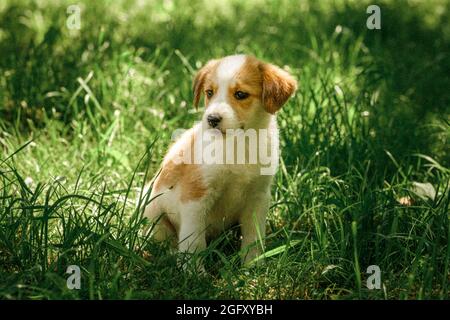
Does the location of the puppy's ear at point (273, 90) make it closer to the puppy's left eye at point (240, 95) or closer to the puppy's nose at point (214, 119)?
the puppy's left eye at point (240, 95)

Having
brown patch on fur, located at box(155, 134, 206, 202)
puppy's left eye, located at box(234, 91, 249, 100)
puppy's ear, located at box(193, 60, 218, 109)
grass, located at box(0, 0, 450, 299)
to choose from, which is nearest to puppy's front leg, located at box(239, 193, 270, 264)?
grass, located at box(0, 0, 450, 299)

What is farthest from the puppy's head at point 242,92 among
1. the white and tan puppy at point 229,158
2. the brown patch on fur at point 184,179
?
the brown patch on fur at point 184,179

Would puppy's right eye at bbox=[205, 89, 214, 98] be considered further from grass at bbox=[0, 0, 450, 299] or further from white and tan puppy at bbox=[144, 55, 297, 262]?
grass at bbox=[0, 0, 450, 299]

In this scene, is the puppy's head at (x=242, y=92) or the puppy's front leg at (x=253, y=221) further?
the puppy's front leg at (x=253, y=221)

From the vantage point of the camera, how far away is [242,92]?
12.1ft

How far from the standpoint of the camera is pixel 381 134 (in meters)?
5.02

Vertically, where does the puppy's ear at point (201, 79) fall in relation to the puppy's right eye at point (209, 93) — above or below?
above

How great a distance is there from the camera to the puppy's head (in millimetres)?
3592

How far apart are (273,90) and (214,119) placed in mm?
402

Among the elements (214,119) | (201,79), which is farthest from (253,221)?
(201,79)

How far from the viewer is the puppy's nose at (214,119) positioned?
139 inches

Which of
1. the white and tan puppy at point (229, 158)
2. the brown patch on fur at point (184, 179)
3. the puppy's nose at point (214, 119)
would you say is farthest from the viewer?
the brown patch on fur at point (184, 179)

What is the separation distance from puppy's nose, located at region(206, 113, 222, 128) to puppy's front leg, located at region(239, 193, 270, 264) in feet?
1.91
